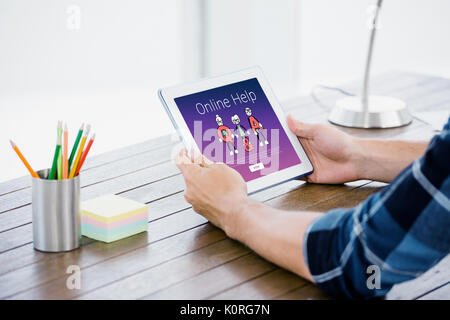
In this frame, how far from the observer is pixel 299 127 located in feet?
4.89

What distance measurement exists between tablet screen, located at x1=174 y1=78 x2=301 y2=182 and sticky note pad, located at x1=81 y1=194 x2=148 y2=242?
20 centimetres

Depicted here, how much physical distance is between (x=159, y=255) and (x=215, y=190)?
6.8 inches

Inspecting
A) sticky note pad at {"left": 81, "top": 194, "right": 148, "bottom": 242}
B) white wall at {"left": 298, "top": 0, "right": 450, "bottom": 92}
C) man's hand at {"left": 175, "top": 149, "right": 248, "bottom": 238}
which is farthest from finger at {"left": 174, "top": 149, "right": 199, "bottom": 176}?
white wall at {"left": 298, "top": 0, "right": 450, "bottom": 92}

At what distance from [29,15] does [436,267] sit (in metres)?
2.80

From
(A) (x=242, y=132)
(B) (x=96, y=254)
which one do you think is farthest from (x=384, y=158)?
(B) (x=96, y=254)

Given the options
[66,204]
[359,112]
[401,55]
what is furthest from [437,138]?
[401,55]

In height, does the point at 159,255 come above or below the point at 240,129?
below

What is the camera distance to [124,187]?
146 cm

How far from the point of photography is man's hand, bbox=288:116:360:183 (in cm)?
149

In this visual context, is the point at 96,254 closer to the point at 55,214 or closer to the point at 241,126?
the point at 55,214

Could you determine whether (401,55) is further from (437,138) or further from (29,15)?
(437,138)

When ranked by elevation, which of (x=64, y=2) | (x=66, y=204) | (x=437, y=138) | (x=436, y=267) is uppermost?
(x=64, y=2)

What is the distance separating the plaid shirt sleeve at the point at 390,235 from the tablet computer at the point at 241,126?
1.26 ft

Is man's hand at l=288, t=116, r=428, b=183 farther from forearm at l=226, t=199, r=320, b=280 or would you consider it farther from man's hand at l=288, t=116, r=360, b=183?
forearm at l=226, t=199, r=320, b=280
